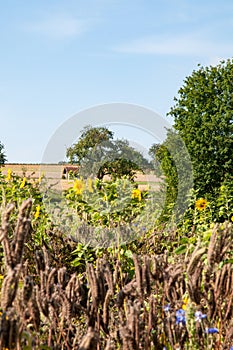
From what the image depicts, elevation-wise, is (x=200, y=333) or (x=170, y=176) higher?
(x=170, y=176)

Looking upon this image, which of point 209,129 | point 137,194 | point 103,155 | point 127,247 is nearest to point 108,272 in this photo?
point 127,247

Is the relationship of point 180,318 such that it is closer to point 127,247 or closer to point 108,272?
point 108,272

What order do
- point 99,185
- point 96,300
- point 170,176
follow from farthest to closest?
point 170,176
point 99,185
point 96,300

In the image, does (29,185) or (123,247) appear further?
(29,185)

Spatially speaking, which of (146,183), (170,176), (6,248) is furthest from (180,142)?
(6,248)

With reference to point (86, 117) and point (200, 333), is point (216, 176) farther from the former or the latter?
point (200, 333)

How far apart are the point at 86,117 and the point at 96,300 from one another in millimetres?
3564

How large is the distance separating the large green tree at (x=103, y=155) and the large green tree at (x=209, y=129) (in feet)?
10.9

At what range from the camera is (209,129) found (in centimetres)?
945

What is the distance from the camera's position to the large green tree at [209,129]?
30.6 ft

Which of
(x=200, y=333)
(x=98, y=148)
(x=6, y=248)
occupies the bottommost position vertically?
(x=200, y=333)

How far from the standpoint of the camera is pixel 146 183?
5.95 meters

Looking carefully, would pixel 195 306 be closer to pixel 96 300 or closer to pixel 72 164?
pixel 96 300

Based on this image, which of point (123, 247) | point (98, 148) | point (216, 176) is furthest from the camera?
point (216, 176)
